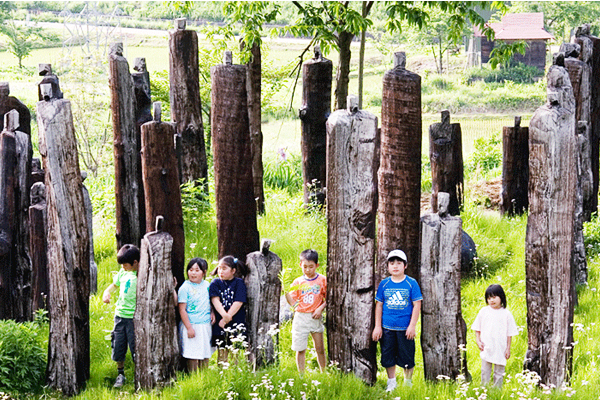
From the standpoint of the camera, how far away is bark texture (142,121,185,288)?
7012 mm

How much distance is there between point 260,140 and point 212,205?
44.3 inches

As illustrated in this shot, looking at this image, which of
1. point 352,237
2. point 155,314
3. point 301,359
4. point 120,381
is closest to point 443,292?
point 352,237

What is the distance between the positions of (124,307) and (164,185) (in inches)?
43.4

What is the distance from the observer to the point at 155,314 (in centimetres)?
643

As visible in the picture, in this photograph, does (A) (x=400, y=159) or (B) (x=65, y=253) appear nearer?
(B) (x=65, y=253)

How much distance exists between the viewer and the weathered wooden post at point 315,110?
32.6ft

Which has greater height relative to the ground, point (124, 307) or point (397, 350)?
point (124, 307)

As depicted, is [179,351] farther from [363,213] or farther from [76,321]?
[363,213]

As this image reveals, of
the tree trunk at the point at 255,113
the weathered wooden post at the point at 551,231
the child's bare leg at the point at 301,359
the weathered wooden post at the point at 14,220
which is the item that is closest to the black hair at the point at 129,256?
the weathered wooden post at the point at 14,220

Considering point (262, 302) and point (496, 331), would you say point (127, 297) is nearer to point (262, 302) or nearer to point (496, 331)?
point (262, 302)

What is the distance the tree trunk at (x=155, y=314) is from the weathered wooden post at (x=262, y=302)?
2.16 ft

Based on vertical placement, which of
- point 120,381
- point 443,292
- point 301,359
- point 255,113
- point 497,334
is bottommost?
point 120,381

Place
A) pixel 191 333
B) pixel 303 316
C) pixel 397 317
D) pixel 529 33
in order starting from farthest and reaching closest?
pixel 529 33, pixel 303 316, pixel 191 333, pixel 397 317

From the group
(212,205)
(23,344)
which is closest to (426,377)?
(23,344)
